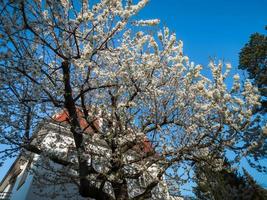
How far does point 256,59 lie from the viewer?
1786cm

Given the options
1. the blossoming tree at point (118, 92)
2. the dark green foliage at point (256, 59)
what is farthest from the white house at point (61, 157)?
the dark green foliage at point (256, 59)

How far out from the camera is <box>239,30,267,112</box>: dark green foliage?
1696cm

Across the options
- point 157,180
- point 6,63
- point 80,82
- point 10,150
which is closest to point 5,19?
point 6,63

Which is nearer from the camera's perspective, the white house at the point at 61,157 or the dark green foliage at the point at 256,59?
the white house at the point at 61,157

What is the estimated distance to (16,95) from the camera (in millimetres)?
6871

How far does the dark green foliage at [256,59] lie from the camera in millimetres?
16961

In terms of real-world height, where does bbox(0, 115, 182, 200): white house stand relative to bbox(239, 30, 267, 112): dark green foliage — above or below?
below

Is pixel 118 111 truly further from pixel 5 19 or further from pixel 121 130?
pixel 5 19

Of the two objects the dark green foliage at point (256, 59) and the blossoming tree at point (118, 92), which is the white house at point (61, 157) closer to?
the blossoming tree at point (118, 92)

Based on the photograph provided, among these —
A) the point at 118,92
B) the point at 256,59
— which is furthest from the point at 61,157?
the point at 256,59

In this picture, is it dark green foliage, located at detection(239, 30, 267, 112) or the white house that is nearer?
the white house

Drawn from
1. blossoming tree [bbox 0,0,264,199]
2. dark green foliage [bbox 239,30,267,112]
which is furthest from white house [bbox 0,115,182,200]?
dark green foliage [bbox 239,30,267,112]

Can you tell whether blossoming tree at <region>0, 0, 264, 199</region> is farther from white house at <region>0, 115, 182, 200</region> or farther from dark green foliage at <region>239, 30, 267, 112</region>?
dark green foliage at <region>239, 30, 267, 112</region>

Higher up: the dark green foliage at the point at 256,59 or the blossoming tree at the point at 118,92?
the dark green foliage at the point at 256,59
